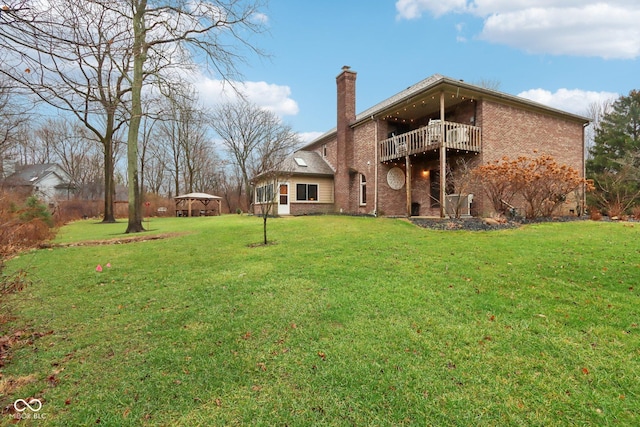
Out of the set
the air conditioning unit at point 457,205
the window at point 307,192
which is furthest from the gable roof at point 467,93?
the window at point 307,192

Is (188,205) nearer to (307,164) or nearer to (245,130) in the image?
(245,130)

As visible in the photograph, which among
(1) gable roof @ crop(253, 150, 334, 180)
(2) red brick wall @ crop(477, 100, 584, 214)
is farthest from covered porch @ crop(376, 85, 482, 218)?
(1) gable roof @ crop(253, 150, 334, 180)

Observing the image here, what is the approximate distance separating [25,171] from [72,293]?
4232cm

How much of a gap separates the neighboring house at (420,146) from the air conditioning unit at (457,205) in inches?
3.2

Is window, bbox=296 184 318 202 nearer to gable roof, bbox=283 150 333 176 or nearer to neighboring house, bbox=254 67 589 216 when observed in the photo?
neighboring house, bbox=254 67 589 216

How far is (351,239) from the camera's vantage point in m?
7.70

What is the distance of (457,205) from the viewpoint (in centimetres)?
→ 1103

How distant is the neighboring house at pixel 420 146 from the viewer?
12.6 meters

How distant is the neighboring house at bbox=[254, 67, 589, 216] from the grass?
6.26 meters

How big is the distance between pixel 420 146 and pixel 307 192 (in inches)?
309

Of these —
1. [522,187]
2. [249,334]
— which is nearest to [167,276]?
[249,334]

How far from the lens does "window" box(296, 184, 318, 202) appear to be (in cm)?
1844

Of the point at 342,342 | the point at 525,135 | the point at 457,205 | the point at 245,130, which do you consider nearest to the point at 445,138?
the point at 457,205

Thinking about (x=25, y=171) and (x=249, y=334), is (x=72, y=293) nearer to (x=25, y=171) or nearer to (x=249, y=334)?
(x=249, y=334)
